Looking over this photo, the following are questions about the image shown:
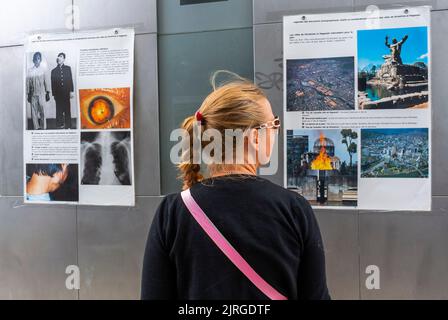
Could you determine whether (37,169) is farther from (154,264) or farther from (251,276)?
(251,276)

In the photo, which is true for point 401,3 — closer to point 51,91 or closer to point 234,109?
point 234,109

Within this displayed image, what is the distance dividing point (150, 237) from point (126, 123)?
2112mm

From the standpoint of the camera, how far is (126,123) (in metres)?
3.31

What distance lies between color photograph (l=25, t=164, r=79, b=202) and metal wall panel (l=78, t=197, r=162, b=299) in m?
0.21

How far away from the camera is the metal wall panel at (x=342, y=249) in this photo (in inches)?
117

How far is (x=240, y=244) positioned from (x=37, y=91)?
3.00 m

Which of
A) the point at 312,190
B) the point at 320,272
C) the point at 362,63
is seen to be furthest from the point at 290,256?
the point at 362,63

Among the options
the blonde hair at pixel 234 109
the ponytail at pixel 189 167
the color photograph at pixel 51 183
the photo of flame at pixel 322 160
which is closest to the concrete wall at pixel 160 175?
the color photograph at pixel 51 183

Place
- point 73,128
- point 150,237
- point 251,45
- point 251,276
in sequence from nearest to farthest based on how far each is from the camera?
point 251,276, point 150,237, point 251,45, point 73,128

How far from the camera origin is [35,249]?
11.7 ft

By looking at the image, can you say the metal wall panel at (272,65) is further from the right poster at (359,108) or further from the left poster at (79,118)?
the left poster at (79,118)

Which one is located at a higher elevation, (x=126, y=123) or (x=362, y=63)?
(x=362, y=63)

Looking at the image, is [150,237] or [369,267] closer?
[150,237]

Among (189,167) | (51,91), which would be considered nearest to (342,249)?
(189,167)
